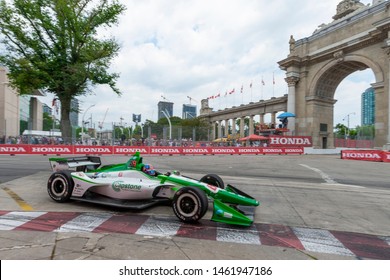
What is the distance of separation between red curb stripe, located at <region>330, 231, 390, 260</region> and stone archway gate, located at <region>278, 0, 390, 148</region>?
30670 mm

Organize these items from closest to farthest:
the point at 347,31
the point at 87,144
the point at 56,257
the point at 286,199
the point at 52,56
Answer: the point at 56,257
the point at 286,199
the point at 52,56
the point at 87,144
the point at 347,31

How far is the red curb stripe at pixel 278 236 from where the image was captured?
3.81m

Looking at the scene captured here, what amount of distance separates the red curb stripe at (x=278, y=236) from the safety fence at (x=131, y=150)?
20554 millimetres

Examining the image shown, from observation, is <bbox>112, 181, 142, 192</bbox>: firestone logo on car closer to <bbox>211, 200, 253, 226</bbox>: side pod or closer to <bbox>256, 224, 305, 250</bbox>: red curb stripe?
<bbox>211, 200, 253, 226</bbox>: side pod

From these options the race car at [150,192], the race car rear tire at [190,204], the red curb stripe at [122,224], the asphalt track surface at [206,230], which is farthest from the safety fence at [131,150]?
the race car rear tire at [190,204]

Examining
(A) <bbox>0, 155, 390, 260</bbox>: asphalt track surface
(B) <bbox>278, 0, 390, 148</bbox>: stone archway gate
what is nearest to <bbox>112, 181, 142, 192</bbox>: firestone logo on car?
(A) <bbox>0, 155, 390, 260</bbox>: asphalt track surface

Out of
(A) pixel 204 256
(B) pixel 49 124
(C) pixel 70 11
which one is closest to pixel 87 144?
(C) pixel 70 11

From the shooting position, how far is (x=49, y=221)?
4.55 meters

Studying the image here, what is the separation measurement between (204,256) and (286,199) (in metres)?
4.27

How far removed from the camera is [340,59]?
115ft

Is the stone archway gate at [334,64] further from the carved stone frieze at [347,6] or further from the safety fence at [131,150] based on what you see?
the safety fence at [131,150]

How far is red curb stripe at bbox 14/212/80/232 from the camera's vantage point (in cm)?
419

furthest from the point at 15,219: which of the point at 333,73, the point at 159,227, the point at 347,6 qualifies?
the point at 347,6
